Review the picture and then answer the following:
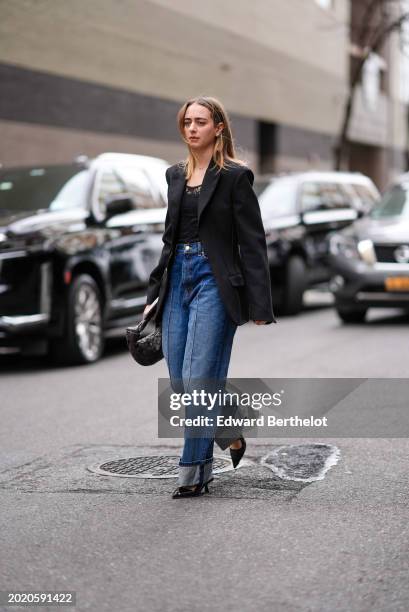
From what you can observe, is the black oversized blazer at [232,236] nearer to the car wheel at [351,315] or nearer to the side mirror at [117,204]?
the side mirror at [117,204]

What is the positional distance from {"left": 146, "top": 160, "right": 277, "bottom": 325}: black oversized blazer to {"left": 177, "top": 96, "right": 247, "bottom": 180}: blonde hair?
0.05 metres

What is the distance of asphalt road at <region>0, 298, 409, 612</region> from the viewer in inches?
149

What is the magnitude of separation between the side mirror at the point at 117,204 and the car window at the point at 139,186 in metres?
0.73

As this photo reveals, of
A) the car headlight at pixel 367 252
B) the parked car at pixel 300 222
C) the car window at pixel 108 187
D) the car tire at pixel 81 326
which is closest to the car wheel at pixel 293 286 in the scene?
the parked car at pixel 300 222

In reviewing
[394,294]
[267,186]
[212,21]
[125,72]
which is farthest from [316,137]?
[394,294]

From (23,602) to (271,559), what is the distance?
97 cm

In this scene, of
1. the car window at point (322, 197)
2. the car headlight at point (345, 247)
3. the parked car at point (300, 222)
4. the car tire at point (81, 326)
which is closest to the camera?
the car tire at point (81, 326)

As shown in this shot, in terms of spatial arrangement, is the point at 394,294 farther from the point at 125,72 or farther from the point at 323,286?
the point at 125,72

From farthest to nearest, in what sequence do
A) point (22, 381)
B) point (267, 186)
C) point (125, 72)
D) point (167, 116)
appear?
1. point (167, 116)
2. point (125, 72)
3. point (267, 186)
4. point (22, 381)

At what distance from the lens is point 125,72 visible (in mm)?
22109

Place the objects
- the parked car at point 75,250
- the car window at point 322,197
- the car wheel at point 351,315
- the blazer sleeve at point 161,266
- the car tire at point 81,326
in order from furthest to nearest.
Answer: the car window at point 322,197, the car wheel at point 351,315, the car tire at point 81,326, the parked car at point 75,250, the blazer sleeve at point 161,266

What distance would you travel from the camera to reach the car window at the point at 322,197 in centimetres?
1488

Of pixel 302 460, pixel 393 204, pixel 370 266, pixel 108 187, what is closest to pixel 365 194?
pixel 393 204

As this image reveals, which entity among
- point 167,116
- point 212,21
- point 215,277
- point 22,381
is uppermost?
point 212,21
